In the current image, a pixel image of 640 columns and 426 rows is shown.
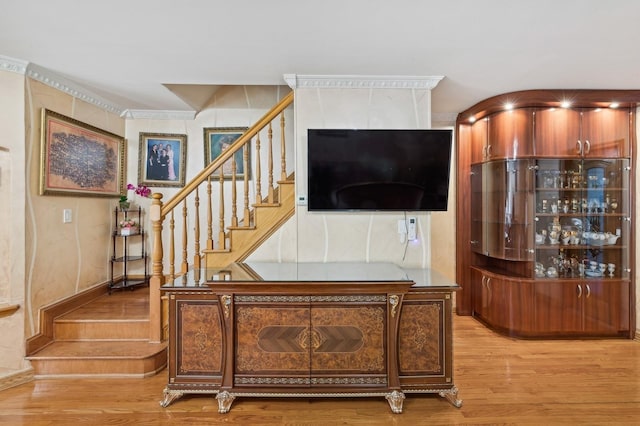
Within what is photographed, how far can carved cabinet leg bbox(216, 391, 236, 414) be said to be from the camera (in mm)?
2041

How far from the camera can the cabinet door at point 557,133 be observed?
10.2 feet

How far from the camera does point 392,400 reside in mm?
2053

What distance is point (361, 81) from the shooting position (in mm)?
2666

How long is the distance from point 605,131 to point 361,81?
8.34 feet

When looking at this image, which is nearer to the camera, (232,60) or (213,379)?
(213,379)

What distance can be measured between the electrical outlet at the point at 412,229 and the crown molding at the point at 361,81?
114cm

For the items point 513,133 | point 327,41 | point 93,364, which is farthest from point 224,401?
point 513,133

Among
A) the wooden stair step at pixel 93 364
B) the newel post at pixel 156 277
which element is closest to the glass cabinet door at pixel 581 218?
the newel post at pixel 156 277

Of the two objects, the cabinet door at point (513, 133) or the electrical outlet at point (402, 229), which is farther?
the cabinet door at point (513, 133)

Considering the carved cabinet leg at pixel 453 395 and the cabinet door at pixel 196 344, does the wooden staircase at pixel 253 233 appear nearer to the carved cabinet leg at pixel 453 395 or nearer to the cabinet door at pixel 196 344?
the cabinet door at pixel 196 344

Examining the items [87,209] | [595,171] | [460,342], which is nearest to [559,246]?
[595,171]

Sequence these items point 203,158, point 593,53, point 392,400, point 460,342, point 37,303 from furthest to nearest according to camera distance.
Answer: point 203,158 < point 460,342 < point 37,303 < point 593,53 < point 392,400

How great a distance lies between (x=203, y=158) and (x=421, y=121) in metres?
2.51

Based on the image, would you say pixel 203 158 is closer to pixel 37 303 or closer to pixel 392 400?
pixel 37 303
